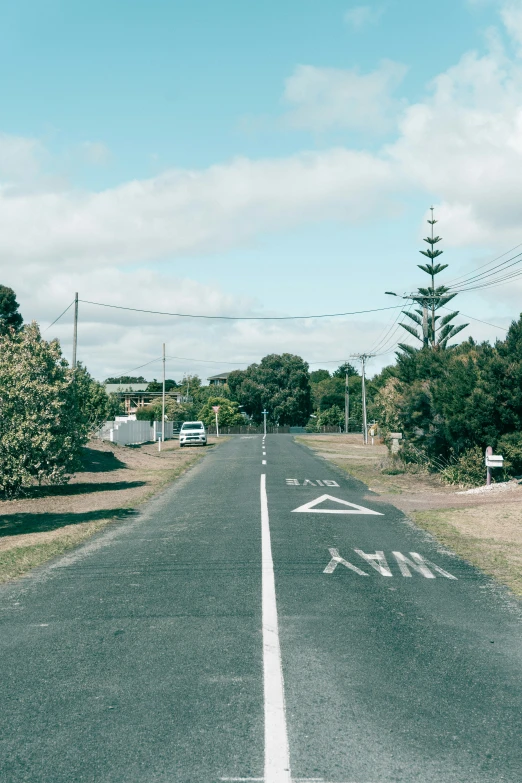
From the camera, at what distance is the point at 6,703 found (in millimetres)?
5016

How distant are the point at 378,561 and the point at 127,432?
141ft

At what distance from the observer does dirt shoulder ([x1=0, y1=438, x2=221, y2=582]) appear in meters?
11.7

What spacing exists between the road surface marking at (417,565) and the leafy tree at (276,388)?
10070cm

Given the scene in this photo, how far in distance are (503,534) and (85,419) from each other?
537 inches

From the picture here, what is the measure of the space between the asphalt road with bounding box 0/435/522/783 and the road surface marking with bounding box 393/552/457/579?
0.06 meters

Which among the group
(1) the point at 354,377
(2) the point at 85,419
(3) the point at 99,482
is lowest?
(3) the point at 99,482

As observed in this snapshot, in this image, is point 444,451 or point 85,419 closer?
point 85,419

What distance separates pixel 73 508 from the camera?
18.2 meters

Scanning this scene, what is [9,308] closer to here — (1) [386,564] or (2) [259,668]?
(1) [386,564]

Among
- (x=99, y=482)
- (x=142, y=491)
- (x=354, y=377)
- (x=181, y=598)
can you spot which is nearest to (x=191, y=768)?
(x=181, y=598)

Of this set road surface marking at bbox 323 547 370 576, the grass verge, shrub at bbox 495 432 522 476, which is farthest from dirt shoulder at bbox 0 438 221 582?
shrub at bbox 495 432 522 476

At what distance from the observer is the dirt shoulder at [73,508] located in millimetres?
11695

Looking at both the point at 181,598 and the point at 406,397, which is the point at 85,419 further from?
the point at 181,598

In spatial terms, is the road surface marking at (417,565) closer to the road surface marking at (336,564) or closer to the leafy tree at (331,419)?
the road surface marking at (336,564)
